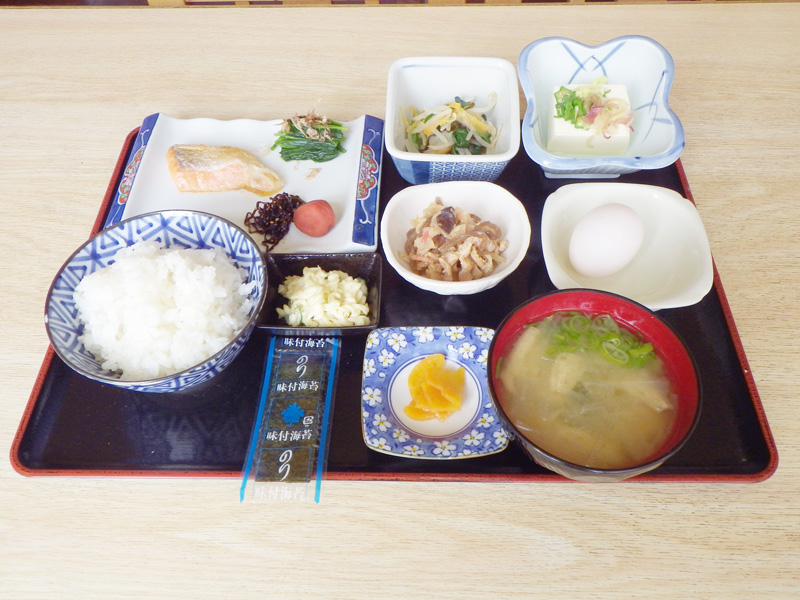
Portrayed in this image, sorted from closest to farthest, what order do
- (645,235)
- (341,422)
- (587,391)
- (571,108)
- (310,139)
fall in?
(587,391)
(341,422)
(645,235)
(571,108)
(310,139)

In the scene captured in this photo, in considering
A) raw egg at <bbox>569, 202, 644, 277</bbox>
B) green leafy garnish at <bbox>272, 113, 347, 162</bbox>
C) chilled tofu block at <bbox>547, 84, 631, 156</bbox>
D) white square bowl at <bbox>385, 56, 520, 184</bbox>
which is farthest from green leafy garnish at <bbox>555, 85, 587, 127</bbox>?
green leafy garnish at <bbox>272, 113, 347, 162</bbox>

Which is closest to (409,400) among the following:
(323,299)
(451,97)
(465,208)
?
(323,299)

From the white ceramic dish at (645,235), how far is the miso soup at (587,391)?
0.72 feet

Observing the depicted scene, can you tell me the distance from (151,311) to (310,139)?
32.6 inches

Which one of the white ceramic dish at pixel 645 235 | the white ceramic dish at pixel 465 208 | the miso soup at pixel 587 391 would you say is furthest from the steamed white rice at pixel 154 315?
the white ceramic dish at pixel 645 235

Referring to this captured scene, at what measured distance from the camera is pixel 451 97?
1.79 meters

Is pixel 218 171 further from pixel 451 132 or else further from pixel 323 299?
pixel 451 132

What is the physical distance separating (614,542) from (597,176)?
43.5 inches

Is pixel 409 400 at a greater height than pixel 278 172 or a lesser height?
lesser

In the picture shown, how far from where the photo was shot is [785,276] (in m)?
1.49

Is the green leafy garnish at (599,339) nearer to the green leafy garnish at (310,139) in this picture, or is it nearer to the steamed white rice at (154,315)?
the steamed white rice at (154,315)

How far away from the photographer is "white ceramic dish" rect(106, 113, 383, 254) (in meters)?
1.59

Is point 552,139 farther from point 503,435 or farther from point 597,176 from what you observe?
point 503,435

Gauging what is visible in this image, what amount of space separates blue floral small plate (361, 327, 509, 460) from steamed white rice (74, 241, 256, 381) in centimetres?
38
